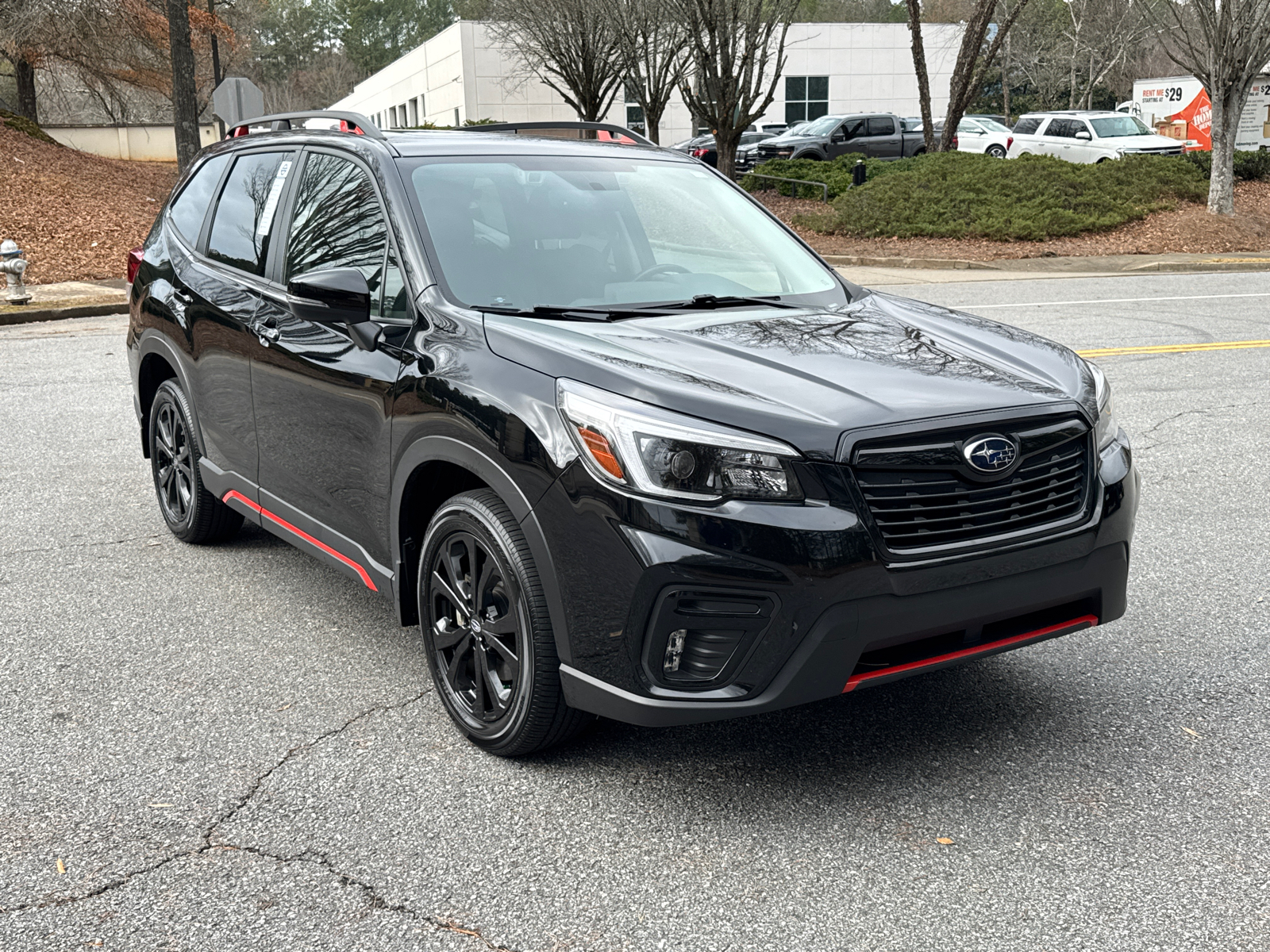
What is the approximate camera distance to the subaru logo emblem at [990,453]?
3115mm

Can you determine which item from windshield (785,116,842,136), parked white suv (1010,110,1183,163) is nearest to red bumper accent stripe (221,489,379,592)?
parked white suv (1010,110,1183,163)

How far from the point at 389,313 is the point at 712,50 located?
21.9 m

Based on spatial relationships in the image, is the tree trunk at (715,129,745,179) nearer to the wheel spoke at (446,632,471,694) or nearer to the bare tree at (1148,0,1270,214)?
the bare tree at (1148,0,1270,214)

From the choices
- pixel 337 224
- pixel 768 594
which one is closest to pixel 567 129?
pixel 337 224

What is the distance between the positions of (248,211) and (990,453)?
3.26 metres

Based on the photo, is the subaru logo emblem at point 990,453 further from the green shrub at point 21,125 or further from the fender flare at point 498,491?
the green shrub at point 21,125

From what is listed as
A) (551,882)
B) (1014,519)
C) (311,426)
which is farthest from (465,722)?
(1014,519)

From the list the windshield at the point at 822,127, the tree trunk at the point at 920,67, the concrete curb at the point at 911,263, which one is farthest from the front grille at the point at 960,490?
the windshield at the point at 822,127

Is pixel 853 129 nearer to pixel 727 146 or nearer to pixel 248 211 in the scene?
pixel 727 146

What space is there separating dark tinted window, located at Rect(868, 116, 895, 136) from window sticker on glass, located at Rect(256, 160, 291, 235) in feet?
106

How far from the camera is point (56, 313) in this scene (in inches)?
607

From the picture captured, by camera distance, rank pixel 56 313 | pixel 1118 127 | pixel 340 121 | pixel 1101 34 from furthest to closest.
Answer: pixel 1101 34
pixel 1118 127
pixel 56 313
pixel 340 121

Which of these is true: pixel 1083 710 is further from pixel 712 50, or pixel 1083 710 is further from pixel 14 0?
pixel 14 0

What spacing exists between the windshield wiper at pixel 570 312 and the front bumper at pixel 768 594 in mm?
819
